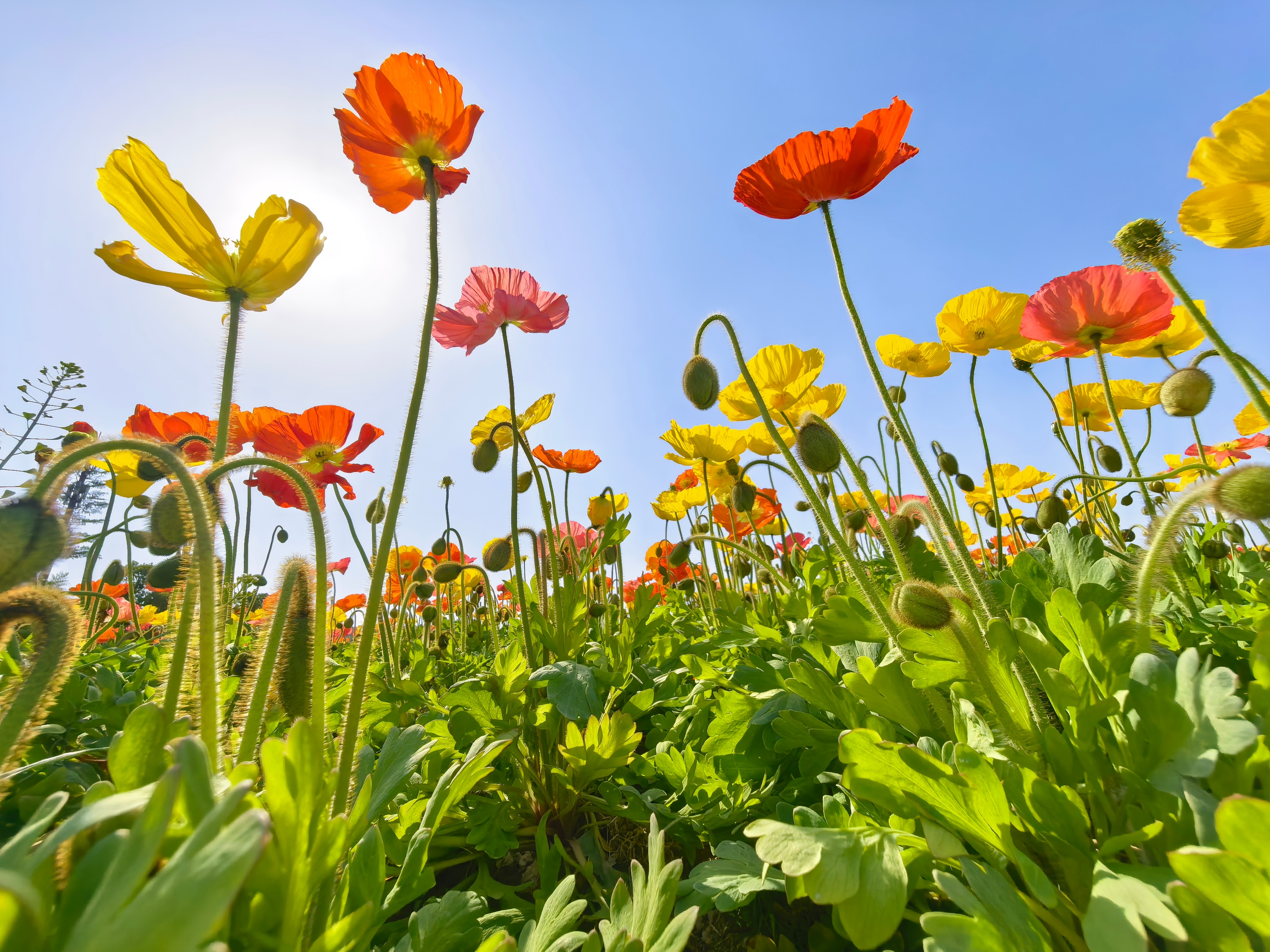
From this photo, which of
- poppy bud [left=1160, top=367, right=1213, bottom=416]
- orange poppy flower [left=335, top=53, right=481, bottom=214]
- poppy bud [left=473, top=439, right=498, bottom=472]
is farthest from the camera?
poppy bud [left=473, top=439, right=498, bottom=472]

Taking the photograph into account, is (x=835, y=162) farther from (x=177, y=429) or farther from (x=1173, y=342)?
(x=177, y=429)

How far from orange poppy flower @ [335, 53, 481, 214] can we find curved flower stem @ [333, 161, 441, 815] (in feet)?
0.21

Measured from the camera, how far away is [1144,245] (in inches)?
44.2

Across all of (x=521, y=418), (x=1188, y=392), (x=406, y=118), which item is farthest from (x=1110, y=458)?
(x=406, y=118)

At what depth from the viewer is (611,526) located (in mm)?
2195

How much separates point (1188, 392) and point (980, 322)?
0.52 m

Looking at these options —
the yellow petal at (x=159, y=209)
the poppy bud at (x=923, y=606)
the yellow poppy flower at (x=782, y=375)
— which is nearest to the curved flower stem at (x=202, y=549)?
A: the yellow petal at (x=159, y=209)

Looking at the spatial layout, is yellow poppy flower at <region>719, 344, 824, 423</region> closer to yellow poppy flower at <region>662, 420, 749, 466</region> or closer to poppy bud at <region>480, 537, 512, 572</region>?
yellow poppy flower at <region>662, 420, 749, 466</region>

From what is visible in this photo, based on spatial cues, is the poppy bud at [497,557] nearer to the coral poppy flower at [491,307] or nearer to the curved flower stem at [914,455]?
the coral poppy flower at [491,307]

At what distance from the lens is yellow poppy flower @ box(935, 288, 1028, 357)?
1857 mm

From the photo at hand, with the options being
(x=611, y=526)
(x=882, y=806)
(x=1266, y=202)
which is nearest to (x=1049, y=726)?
(x=882, y=806)

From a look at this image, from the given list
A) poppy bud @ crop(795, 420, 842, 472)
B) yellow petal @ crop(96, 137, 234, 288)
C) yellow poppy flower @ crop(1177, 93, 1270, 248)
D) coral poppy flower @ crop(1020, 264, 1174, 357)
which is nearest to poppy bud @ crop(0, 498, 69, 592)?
yellow petal @ crop(96, 137, 234, 288)

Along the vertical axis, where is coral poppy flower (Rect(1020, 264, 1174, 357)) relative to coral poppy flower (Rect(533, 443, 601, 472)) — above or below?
below

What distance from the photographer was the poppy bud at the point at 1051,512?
6.87 ft
